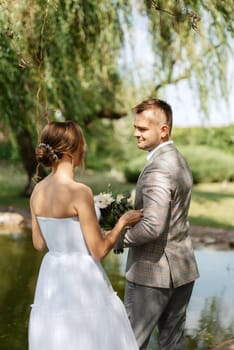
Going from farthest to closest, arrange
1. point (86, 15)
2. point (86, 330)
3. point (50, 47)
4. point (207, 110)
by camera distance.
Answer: point (207, 110) < point (50, 47) < point (86, 15) < point (86, 330)

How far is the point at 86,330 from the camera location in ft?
10.4

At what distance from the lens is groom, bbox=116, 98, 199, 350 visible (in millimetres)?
3307

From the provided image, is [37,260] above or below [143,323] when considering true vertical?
below

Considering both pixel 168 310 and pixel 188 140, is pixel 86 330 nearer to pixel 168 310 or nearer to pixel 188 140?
pixel 168 310

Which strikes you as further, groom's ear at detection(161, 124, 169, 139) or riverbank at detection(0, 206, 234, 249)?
riverbank at detection(0, 206, 234, 249)

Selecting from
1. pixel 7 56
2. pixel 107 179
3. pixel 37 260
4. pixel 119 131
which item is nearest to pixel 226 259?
pixel 37 260

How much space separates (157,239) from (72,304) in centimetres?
55

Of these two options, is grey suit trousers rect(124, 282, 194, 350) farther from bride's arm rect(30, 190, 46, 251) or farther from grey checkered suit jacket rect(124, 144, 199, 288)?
bride's arm rect(30, 190, 46, 251)

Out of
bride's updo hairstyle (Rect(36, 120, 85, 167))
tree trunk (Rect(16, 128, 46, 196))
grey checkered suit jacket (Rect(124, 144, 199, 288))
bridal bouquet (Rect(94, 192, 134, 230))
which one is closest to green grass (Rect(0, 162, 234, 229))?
tree trunk (Rect(16, 128, 46, 196))

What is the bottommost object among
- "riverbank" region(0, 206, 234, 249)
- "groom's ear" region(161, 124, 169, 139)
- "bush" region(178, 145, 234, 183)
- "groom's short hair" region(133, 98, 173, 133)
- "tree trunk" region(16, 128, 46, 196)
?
"bush" region(178, 145, 234, 183)

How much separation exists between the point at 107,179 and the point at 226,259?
15037 millimetres

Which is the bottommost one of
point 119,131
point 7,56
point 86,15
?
point 119,131

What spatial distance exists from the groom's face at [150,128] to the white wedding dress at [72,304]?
643mm

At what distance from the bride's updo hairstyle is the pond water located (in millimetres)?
2594
